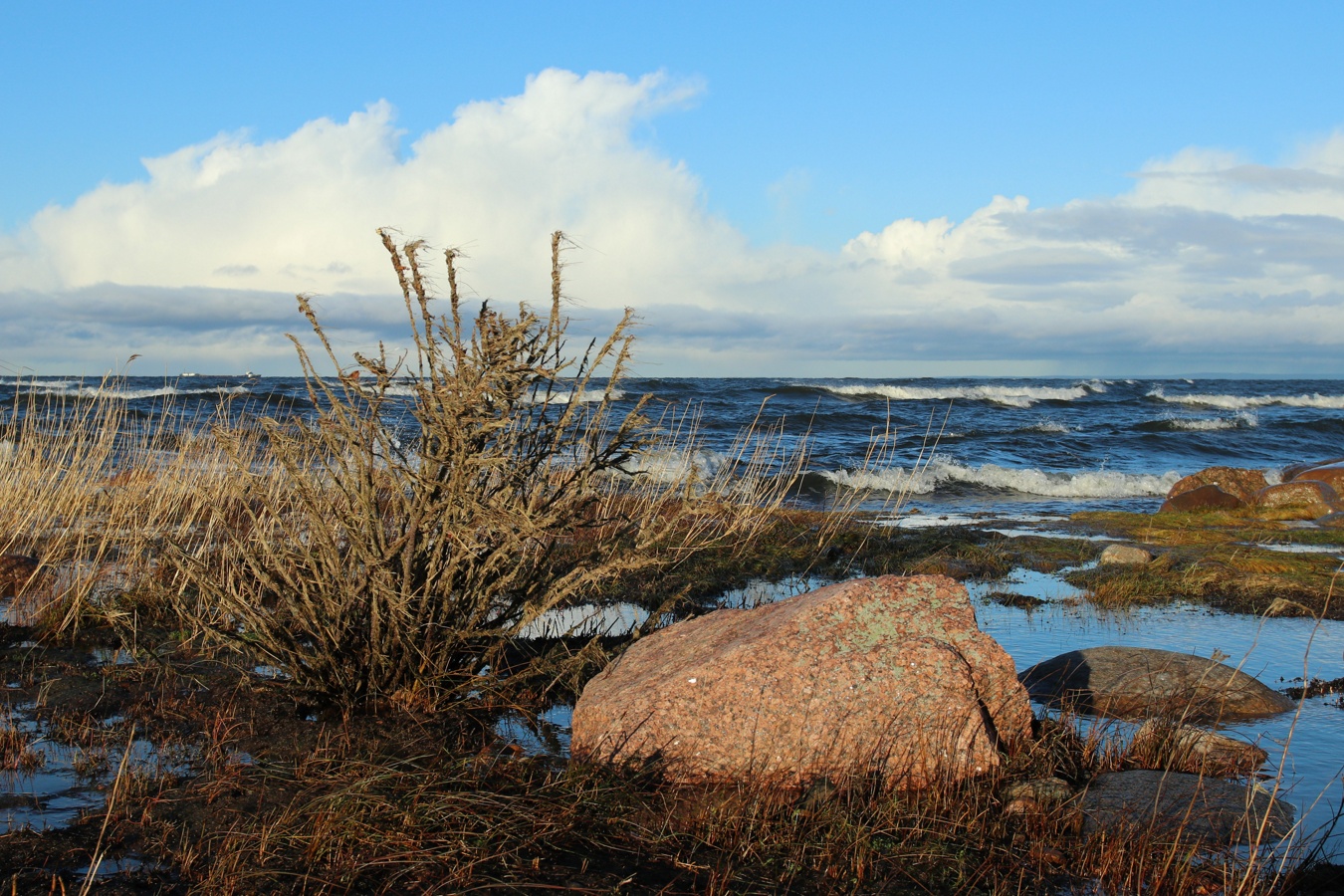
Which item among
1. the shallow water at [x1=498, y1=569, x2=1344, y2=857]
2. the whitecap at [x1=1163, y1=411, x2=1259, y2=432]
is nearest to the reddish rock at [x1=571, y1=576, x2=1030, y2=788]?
the shallow water at [x1=498, y1=569, x2=1344, y2=857]

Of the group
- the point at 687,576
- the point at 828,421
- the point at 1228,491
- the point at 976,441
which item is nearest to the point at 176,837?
the point at 687,576

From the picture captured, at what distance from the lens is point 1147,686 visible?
5098 mm

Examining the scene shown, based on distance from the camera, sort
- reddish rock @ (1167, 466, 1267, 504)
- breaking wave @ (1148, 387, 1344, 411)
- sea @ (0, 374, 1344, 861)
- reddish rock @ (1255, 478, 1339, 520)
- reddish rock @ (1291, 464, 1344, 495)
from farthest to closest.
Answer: breaking wave @ (1148, 387, 1344, 411) → reddish rock @ (1167, 466, 1267, 504) → reddish rock @ (1291, 464, 1344, 495) → reddish rock @ (1255, 478, 1339, 520) → sea @ (0, 374, 1344, 861)

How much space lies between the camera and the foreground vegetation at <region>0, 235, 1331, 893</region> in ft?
10.2

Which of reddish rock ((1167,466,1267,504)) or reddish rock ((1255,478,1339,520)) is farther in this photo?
reddish rock ((1167,466,1267,504))

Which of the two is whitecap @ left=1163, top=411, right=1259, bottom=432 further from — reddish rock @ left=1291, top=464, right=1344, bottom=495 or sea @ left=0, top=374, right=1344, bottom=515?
reddish rock @ left=1291, top=464, right=1344, bottom=495

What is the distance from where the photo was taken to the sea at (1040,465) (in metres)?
4.84

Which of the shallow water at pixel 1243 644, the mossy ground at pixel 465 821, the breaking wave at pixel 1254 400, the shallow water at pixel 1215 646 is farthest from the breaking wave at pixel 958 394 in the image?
the mossy ground at pixel 465 821

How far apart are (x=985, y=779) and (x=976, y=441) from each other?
21134 mm

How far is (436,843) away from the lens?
3.15m

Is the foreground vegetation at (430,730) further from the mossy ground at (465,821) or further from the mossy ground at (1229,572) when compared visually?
the mossy ground at (1229,572)

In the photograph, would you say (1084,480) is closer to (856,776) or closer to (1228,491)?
(1228,491)

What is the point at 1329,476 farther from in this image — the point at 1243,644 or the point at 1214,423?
the point at 1214,423

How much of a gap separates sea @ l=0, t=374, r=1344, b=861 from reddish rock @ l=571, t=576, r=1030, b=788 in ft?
2.16
